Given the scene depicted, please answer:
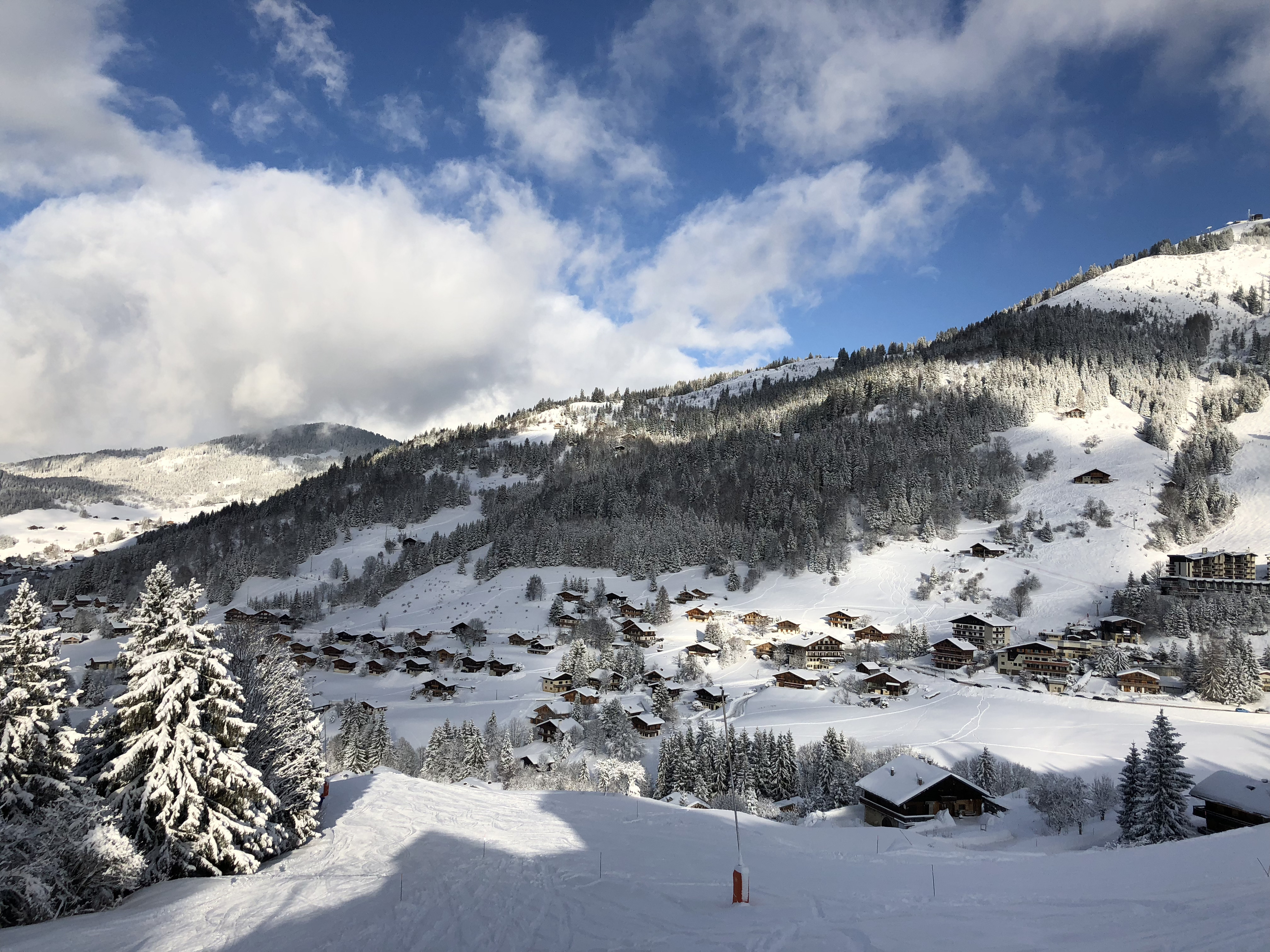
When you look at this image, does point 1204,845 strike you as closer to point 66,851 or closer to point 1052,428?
point 66,851

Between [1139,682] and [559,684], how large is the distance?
50.8 m

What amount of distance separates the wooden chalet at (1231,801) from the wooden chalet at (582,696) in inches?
1626

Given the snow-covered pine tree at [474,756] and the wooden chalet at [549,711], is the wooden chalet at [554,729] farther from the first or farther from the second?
the snow-covered pine tree at [474,756]

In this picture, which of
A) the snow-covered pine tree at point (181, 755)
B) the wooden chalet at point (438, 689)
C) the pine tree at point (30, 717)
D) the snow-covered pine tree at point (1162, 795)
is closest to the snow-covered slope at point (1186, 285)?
the snow-covered pine tree at point (1162, 795)

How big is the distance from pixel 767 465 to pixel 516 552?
54.6 meters

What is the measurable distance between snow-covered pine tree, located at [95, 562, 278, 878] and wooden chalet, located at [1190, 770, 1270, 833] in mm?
31525

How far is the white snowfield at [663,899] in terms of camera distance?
9.27 meters

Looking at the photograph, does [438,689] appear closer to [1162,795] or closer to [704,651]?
[704,651]

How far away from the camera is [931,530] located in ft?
302

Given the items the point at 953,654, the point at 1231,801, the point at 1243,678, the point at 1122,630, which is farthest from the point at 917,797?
the point at 1122,630

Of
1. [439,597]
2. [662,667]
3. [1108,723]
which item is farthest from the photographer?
[439,597]

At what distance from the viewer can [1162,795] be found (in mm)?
22844

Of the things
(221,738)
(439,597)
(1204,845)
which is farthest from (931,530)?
(221,738)

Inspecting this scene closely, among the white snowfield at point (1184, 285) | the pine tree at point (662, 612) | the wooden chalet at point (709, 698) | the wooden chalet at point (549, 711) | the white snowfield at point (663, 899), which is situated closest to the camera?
the white snowfield at point (663, 899)
